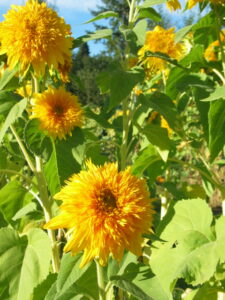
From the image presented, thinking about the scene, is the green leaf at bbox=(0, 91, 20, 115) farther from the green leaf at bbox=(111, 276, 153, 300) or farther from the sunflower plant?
the green leaf at bbox=(111, 276, 153, 300)

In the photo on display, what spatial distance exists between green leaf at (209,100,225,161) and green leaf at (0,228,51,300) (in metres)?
0.65

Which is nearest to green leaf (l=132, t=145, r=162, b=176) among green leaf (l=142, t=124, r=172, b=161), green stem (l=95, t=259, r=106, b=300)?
green leaf (l=142, t=124, r=172, b=161)

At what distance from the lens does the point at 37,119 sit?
48.6 inches

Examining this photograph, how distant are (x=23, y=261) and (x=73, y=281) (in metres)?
0.39

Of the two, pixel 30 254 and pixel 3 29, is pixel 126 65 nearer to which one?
pixel 3 29

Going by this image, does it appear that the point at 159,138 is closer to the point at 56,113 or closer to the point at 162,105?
the point at 162,105

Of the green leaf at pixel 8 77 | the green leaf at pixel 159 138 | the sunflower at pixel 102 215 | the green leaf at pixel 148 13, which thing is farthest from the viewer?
the green leaf at pixel 148 13

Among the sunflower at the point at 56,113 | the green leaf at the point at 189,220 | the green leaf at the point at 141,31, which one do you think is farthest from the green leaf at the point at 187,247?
the green leaf at the point at 141,31

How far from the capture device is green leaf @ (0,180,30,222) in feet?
4.99

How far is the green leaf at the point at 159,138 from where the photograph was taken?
1.40m

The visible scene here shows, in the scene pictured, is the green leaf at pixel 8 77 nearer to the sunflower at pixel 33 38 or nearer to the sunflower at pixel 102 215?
the sunflower at pixel 33 38

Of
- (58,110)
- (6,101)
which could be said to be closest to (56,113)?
(58,110)

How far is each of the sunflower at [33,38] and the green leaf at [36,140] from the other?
16 centimetres

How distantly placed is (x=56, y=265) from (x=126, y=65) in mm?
742
